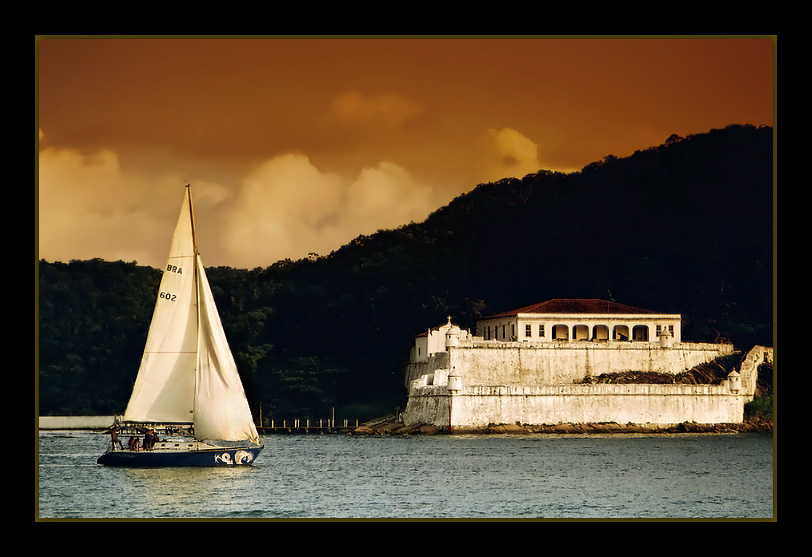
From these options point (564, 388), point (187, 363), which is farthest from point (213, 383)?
point (564, 388)

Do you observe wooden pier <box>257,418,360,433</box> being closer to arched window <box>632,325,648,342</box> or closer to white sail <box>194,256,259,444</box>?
arched window <box>632,325,648,342</box>

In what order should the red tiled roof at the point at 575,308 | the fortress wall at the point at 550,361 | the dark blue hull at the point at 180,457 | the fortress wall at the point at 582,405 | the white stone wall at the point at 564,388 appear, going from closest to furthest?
the dark blue hull at the point at 180,457 < the fortress wall at the point at 582,405 < the white stone wall at the point at 564,388 < the fortress wall at the point at 550,361 < the red tiled roof at the point at 575,308

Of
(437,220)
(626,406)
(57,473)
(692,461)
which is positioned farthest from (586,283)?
(57,473)

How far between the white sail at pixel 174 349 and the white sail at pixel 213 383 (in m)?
0.28

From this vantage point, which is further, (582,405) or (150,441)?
(582,405)

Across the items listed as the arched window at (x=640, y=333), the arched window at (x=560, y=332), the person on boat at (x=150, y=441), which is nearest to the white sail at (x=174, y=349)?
the person on boat at (x=150, y=441)

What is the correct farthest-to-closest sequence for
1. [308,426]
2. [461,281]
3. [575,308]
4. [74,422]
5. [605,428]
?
[461,281], [308,426], [74,422], [575,308], [605,428]

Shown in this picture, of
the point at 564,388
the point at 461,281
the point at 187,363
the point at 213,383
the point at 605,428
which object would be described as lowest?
the point at 605,428

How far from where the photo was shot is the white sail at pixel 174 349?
3347 centimetres

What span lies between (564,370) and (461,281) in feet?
62.5

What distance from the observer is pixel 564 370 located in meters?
60.2

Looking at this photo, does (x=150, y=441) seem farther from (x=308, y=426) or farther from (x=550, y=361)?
(x=308, y=426)

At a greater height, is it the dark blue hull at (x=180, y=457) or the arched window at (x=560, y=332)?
the arched window at (x=560, y=332)

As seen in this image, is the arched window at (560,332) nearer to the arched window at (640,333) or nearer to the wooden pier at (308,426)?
the arched window at (640,333)
